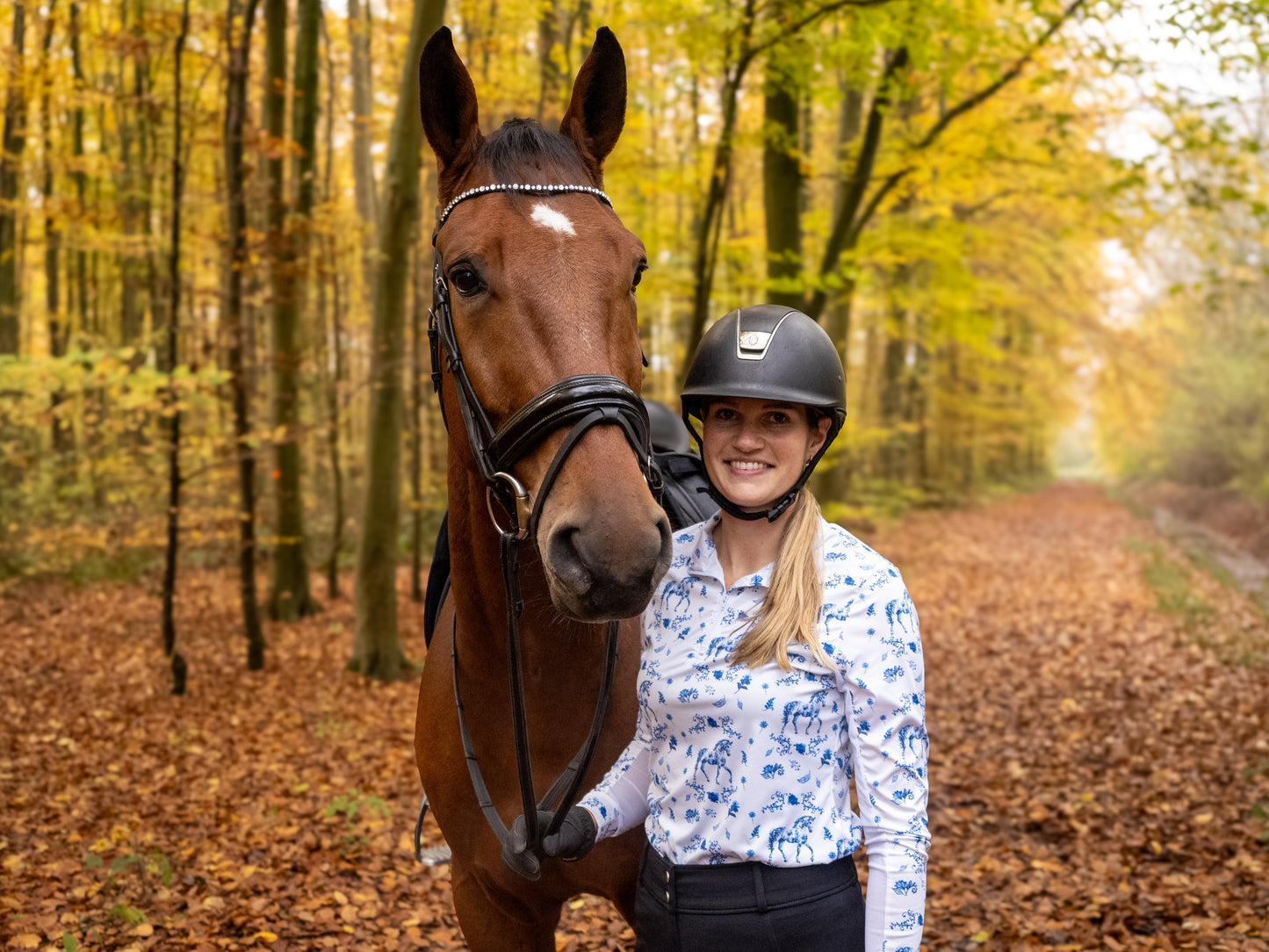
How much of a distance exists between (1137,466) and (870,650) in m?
45.3

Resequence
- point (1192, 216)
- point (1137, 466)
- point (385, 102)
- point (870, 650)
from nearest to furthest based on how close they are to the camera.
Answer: point (870, 650), point (1192, 216), point (385, 102), point (1137, 466)

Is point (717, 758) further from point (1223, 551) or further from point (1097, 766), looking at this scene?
point (1223, 551)

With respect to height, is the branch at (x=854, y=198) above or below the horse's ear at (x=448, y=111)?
above

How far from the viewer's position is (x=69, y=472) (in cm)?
1388

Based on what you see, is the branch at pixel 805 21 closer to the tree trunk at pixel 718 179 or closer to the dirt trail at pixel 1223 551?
the tree trunk at pixel 718 179

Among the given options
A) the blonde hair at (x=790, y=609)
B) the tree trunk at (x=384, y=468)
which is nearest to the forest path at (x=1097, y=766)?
the blonde hair at (x=790, y=609)

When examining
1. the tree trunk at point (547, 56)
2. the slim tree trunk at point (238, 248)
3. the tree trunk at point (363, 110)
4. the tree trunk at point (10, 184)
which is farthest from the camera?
the tree trunk at point (363, 110)

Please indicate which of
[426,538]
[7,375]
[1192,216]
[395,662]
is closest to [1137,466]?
[1192,216]

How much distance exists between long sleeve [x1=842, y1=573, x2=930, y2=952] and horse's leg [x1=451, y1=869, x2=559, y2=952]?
117 centimetres

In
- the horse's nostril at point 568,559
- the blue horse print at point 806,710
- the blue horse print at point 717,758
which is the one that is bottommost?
the blue horse print at point 717,758

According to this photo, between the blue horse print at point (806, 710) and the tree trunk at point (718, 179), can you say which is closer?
the blue horse print at point (806, 710)

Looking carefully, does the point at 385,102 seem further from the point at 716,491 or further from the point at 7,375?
the point at 716,491

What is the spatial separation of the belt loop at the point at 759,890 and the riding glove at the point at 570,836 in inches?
16.4

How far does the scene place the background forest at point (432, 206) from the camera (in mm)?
7973
